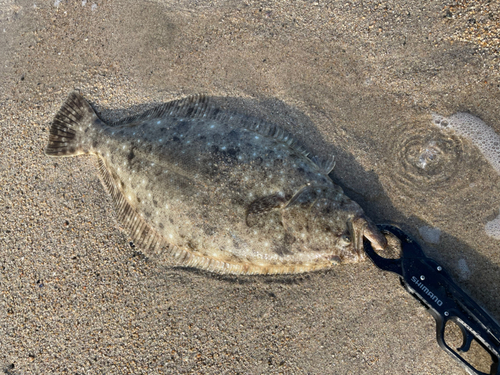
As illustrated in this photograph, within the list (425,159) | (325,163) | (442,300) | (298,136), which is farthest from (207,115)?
(442,300)

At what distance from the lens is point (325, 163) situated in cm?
323

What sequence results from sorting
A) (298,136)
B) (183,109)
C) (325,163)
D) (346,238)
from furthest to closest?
(183,109)
(298,136)
(325,163)
(346,238)

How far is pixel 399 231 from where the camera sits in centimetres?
300

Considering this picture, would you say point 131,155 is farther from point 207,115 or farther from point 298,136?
point 298,136

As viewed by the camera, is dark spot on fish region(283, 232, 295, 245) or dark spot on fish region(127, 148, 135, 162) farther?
dark spot on fish region(127, 148, 135, 162)

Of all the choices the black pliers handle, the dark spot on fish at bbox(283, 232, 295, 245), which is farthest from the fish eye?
the dark spot on fish at bbox(283, 232, 295, 245)

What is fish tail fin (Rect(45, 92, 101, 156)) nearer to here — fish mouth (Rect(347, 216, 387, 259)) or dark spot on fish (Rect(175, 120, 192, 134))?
dark spot on fish (Rect(175, 120, 192, 134))

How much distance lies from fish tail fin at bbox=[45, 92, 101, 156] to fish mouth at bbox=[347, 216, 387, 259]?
9.90ft

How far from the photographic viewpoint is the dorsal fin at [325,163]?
124 inches

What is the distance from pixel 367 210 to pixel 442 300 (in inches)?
41.1

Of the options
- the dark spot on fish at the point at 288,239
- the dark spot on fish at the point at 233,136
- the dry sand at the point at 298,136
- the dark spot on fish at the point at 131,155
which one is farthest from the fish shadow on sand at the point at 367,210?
the dark spot on fish at the point at 131,155

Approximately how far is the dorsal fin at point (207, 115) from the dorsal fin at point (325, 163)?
19 cm

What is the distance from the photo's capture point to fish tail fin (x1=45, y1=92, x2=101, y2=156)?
3.53 metres

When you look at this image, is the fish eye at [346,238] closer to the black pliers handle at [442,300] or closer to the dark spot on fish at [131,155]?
the black pliers handle at [442,300]
